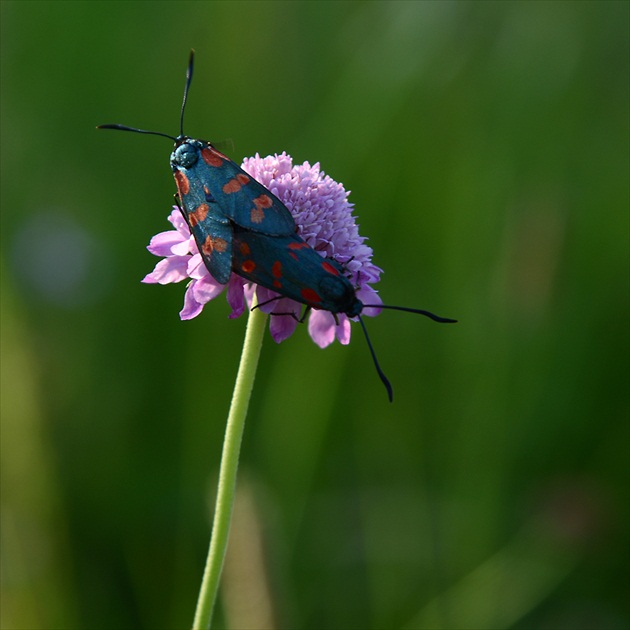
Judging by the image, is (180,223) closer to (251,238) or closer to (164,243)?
(164,243)

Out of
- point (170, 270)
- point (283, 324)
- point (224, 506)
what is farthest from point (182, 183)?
point (224, 506)

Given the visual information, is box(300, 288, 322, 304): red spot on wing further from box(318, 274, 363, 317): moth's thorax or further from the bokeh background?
the bokeh background

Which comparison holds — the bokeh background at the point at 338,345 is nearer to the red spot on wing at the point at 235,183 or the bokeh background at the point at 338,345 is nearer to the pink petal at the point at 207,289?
the pink petal at the point at 207,289

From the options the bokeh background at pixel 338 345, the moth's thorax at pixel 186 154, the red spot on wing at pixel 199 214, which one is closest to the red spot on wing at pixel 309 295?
the red spot on wing at pixel 199 214

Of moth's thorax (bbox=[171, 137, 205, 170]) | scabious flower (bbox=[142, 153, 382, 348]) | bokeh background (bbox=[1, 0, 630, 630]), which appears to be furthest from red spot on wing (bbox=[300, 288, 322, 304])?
bokeh background (bbox=[1, 0, 630, 630])

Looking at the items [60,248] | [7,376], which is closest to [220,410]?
[7,376]

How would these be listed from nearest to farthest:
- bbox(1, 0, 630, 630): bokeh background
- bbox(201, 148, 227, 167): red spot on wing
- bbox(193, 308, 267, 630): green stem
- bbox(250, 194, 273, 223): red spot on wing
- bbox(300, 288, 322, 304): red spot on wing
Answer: bbox(193, 308, 267, 630): green stem
bbox(300, 288, 322, 304): red spot on wing
bbox(250, 194, 273, 223): red spot on wing
bbox(201, 148, 227, 167): red spot on wing
bbox(1, 0, 630, 630): bokeh background
